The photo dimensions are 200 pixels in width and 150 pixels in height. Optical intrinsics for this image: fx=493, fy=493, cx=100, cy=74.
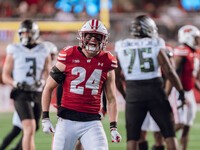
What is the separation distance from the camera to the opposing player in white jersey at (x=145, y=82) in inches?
203

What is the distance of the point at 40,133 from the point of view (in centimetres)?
940

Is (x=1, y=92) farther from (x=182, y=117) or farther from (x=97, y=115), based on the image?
(x=97, y=115)

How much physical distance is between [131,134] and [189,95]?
75.0 inches

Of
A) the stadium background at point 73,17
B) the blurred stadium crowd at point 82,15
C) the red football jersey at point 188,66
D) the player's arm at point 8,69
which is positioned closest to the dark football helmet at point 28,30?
the player's arm at point 8,69

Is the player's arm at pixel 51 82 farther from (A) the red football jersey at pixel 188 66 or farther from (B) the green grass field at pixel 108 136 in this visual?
(B) the green grass field at pixel 108 136

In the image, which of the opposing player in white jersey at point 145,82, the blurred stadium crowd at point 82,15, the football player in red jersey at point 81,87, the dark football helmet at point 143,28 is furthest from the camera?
the blurred stadium crowd at point 82,15

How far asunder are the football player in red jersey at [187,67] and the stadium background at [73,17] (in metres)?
6.04

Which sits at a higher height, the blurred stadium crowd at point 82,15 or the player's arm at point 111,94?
the blurred stadium crowd at point 82,15

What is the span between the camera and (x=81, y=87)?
13.5 feet

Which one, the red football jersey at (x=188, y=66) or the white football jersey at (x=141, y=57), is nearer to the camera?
the white football jersey at (x=141, y=57)

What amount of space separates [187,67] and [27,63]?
7.14ft

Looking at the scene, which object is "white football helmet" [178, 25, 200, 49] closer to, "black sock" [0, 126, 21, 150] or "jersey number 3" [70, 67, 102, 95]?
"black sock" [0, 126, 21, 150]

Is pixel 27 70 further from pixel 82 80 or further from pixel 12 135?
pixel 82 80

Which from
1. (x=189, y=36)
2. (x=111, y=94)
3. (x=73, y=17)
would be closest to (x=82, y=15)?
(x=73, y=17)
